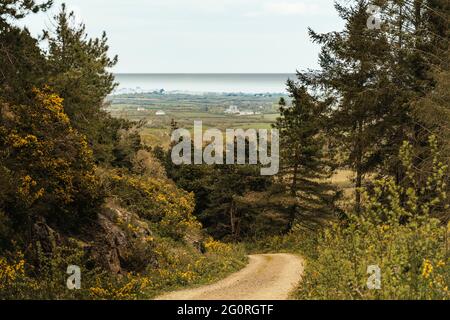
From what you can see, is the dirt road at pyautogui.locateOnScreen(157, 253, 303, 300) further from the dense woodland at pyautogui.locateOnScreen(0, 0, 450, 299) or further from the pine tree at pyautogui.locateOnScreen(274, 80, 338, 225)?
the pine tree at pyautogui.locateOnScreen(274, 80, 338, 225)

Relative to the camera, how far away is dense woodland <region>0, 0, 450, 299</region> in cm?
926

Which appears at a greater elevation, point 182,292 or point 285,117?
point 285,117

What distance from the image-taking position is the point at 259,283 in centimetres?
1666

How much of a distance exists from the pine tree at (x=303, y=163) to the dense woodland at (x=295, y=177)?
5.0 inches

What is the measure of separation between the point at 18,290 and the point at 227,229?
36.3m

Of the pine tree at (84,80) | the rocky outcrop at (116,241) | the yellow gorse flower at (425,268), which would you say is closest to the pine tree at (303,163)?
the pine tree at (84,80)

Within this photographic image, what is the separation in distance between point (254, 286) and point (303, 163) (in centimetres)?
2063

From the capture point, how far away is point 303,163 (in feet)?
117

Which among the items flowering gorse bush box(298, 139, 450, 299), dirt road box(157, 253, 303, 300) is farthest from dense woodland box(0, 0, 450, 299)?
dirt road box(157, 253, 303, 300)

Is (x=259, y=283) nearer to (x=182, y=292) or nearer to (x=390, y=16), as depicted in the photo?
(x=182, y=292)

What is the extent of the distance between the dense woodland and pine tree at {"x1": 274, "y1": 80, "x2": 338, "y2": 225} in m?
0.13

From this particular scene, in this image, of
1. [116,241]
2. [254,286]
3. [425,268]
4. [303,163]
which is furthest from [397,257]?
[303,163]

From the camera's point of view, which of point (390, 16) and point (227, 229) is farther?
point (227, 229)
